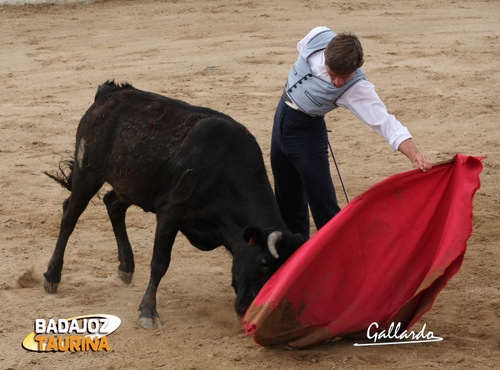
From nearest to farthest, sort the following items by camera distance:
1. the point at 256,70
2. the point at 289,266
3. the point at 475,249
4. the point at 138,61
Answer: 1. the point at 289,266
2. the point at 475,249
3. the point at 256,70
4. the point at 138,61

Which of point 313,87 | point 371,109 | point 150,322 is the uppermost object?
point 313,87

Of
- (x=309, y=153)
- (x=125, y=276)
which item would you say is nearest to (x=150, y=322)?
(x=125, y=276)

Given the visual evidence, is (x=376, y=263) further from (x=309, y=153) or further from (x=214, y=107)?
(x=214, y=107)

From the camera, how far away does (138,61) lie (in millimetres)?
11188

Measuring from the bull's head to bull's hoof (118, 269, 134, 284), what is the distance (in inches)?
45.7

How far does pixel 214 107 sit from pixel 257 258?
16.5 ft

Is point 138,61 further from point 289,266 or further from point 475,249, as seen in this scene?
point 289,266

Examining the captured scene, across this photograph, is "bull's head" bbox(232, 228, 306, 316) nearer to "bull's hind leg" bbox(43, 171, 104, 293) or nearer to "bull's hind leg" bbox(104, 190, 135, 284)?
"bull's hind leg" bbox(104, 190, 135, 284)

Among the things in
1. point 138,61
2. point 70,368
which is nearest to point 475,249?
point 70,368

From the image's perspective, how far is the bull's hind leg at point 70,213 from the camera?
5.17m

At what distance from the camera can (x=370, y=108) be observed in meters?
4.34

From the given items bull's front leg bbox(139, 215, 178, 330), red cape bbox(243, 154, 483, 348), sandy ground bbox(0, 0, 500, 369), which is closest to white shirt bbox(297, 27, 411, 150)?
red cape bbox(243, 154, 483, 348)

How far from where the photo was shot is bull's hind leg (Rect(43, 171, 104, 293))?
517 centimetres

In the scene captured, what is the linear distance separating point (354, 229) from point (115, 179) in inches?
66.7
